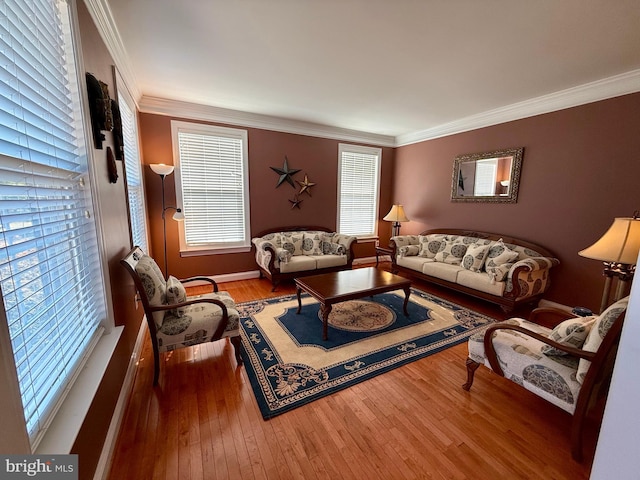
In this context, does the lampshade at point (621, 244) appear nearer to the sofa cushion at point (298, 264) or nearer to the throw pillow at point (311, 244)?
the sofa cushion at point (298, 264)

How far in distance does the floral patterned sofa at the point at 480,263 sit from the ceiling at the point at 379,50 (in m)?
1.88

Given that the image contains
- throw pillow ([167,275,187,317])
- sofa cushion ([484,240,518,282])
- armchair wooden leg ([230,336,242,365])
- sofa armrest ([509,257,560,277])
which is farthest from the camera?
sofa cushion ([484,240,518,282])

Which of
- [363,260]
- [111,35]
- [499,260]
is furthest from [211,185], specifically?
[499,260]

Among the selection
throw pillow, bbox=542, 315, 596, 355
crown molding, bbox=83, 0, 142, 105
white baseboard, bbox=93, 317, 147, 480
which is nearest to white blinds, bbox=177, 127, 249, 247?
crown molding, bbox=83, 0, 142, 105

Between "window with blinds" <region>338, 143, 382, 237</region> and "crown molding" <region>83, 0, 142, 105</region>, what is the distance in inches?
132

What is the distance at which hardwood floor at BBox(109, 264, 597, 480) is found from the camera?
1.36 meters

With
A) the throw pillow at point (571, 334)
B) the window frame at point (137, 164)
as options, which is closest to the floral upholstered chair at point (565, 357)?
the throw pillow at point (571, 334)

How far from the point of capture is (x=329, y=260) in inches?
165

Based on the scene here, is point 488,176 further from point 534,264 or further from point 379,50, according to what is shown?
point 379,50

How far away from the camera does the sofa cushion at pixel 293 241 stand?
438cm

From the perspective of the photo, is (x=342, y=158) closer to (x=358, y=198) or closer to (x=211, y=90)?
(x=358, y=198)

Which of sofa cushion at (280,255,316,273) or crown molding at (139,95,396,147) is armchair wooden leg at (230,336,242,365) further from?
crown molding at (139,95,396,147)

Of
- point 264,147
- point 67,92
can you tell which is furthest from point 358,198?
point 67,92

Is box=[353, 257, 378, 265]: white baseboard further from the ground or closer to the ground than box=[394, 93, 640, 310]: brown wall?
closer to the ground
